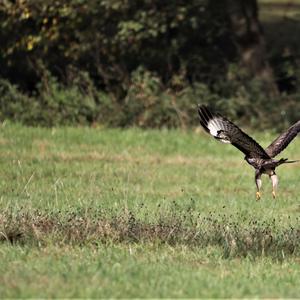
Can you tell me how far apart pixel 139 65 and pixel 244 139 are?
47.6 ft

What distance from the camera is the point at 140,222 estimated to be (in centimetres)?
1015

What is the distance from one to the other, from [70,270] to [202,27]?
17.0 m

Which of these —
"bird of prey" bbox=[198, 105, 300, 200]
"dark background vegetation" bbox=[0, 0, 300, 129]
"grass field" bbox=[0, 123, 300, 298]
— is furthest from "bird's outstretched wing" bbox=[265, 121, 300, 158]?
"dark background vegetation" bbox=[0, 0, 300, 129]

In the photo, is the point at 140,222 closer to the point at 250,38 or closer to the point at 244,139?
the point at 244,139

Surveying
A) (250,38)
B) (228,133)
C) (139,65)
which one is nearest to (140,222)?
(228,133)

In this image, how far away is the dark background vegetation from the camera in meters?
21.5

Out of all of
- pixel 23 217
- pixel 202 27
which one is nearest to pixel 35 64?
pixel 202 27

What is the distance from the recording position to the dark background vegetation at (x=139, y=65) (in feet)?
70.6

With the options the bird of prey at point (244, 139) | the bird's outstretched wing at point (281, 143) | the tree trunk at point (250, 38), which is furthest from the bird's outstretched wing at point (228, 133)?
the tree trunk at point (250, 38)

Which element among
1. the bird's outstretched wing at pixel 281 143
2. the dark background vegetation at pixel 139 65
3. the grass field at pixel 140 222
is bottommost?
the grass field at pixel 140 222

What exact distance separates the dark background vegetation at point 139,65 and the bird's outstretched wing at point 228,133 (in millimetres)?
11552

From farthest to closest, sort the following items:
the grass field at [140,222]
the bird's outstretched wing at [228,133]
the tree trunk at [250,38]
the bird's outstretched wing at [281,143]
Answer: the tree trunk at [250,38]
the bird's outstretched wing at [281,143]
the bird's outstretched wing at [228,133]
the grass field at [140,222]

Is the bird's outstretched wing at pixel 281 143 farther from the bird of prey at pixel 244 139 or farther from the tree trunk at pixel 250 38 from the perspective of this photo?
the tree trunk at pixel 250 38

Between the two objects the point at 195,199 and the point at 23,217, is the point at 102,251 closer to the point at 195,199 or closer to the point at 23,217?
the point at 23,217
